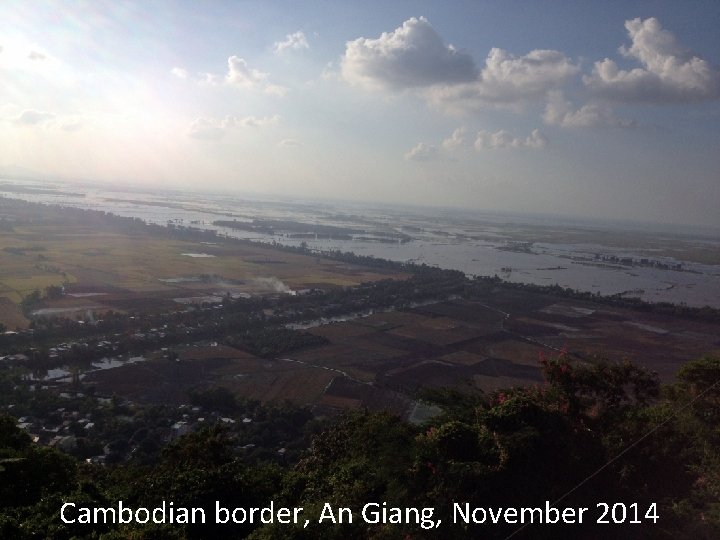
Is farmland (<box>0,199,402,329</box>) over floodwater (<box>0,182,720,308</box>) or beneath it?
beneath

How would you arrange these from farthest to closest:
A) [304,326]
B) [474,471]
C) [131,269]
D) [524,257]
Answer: [524,257] → [131,269] → [304,326] → [474,471]

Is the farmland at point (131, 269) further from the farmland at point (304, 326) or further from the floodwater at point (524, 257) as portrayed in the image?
the floodwater at point (524, 257)

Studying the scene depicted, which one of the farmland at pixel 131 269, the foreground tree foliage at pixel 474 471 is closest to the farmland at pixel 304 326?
the farmland at pixel 131 269

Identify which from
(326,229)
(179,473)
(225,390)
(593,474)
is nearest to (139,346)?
(225,390)

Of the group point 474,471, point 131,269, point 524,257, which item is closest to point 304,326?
point 131,269

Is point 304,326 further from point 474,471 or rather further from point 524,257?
point 524,257

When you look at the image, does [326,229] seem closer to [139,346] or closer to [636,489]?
[139,346]

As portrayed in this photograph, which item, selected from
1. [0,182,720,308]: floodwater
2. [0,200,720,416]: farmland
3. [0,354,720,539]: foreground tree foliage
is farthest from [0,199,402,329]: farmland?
[0,354,720,539]: foreground tree foliage

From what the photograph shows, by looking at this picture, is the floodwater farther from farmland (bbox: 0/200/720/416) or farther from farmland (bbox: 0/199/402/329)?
farmland (bbox: 0/200/720/416)
